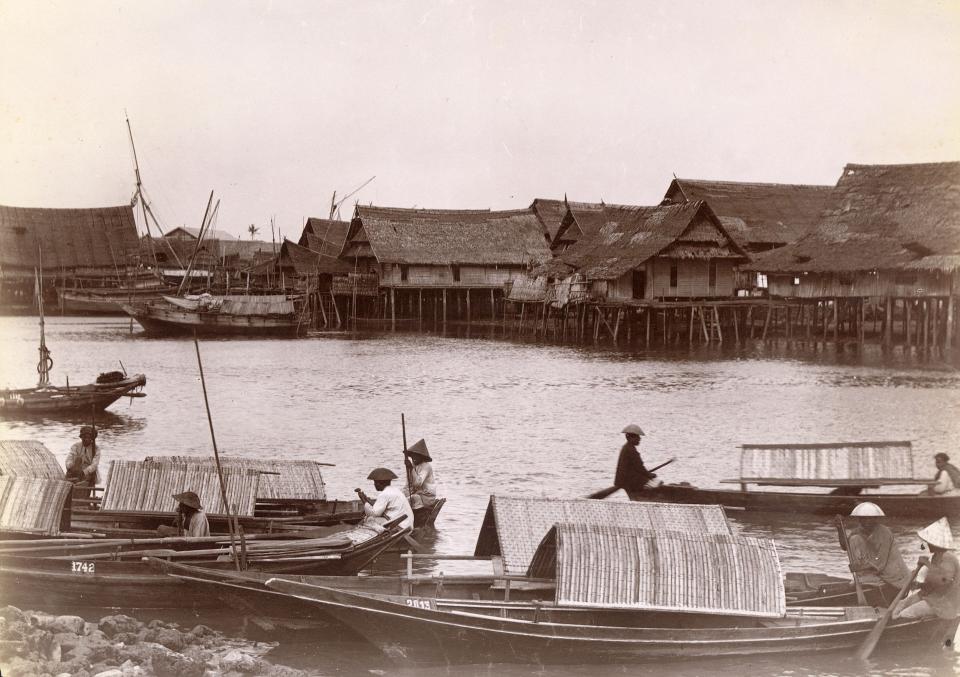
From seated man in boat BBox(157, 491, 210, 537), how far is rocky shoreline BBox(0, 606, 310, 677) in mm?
1134

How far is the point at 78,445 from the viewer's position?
1159cm

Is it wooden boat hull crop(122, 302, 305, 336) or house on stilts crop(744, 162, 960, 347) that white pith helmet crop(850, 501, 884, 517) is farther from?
Answer: wooden boat hull crop(122, 302, 305, 336)

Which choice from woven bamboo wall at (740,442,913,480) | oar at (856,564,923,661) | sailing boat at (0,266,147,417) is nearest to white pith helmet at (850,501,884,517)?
oar at (856,564,923,661)

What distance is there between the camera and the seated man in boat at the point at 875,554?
313 inches

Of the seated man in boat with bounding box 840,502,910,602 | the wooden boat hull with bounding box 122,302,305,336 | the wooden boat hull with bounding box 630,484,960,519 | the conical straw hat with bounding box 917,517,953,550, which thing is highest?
the wooden boat hull with bounding box 122,302,305,336

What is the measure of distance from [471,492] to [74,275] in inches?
1890

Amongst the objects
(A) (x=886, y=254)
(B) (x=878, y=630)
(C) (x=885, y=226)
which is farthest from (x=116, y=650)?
(C) (x=885, y=226)

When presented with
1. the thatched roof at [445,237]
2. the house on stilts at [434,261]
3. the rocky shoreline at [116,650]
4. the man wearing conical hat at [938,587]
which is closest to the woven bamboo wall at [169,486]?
the rocky shoreline at [116,650]

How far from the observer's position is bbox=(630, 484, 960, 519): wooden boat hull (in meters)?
11.3

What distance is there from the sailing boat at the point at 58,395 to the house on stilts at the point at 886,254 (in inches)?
853

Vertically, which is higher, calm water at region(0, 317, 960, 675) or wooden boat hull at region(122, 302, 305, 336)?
wooden boat hull at region(122, 302, 305, 336)

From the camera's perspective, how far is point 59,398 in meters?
19.0

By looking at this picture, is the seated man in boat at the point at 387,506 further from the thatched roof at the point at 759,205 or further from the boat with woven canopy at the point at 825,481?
the thatched roof at the point at 759,205

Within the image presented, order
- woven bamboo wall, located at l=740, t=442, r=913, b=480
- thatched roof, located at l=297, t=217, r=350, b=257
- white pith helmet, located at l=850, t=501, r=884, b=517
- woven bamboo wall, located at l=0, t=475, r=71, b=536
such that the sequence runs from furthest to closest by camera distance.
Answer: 1. thatched roof, located at l=297, t=217, r=350, b=257
2. woven bamboo wall, located at l=740, t=442, r=913, b=480
3. woven bamboo wall, located at l=0, t=475, r=71, b=536
4. white pith helmet, located at l=850, t=501, r=884, b=517
